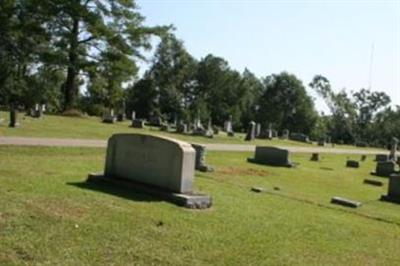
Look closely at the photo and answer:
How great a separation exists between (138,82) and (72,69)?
140 ft

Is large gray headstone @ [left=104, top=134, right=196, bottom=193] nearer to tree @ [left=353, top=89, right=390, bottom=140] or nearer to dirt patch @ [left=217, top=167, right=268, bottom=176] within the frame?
dirt patch @ [left=217, top=167, right=268, bottom=176]

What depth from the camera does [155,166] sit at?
39.9ft

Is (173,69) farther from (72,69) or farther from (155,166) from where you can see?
(155,166)

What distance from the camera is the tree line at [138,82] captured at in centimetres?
4719

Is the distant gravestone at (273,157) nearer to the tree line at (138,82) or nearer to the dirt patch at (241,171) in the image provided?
the dirt patch at (241,171)

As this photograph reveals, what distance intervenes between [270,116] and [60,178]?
300ft

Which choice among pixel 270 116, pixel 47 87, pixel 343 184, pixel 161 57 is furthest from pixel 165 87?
pixel 343 184

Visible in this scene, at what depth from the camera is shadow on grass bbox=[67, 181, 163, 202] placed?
1149cm

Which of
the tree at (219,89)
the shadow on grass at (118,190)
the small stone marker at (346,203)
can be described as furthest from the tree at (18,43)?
the tree at (219,89)

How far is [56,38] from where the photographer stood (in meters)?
47.3

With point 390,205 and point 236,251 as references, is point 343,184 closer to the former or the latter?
point 390,205

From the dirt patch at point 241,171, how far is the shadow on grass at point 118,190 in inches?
315

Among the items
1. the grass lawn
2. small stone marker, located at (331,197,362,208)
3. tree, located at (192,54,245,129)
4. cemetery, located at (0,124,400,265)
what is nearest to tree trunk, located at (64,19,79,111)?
cemetery, located at (0,124,400,265)

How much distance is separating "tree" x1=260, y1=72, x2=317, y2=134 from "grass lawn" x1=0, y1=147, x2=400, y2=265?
86.9 metres
